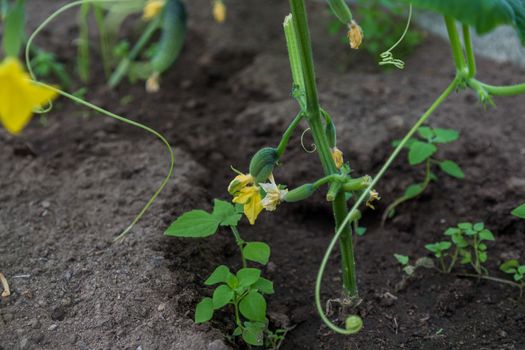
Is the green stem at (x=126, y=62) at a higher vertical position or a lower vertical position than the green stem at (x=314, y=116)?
lower

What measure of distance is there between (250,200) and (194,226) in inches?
5.8

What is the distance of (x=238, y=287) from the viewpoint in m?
1.41

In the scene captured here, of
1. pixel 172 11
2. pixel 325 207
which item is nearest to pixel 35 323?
pixel 325 207

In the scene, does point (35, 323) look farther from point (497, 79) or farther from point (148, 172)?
point (497, 79)

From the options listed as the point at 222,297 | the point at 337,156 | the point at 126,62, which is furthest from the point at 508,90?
the point at 126,62

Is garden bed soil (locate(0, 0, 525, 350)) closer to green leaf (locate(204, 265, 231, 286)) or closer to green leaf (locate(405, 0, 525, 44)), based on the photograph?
green leaf (locate(204, 265, 231, 286))

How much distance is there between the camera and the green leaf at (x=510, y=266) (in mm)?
1663

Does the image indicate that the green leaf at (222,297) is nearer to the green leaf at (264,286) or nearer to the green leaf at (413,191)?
the green leaf at (264,286)

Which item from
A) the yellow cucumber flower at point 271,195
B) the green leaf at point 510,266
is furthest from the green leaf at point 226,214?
the green leaf at point 510,266

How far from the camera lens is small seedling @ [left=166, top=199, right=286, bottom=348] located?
4.58 feet

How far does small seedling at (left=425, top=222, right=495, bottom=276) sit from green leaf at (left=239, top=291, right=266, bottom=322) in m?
0.54

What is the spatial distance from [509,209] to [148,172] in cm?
110

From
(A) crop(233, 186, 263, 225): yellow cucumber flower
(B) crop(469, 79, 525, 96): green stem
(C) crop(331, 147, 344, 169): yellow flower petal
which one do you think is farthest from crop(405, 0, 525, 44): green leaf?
(A) crop(233, 186, 263, 225): yellow cucumber flower

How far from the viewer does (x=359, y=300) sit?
1.59 m
